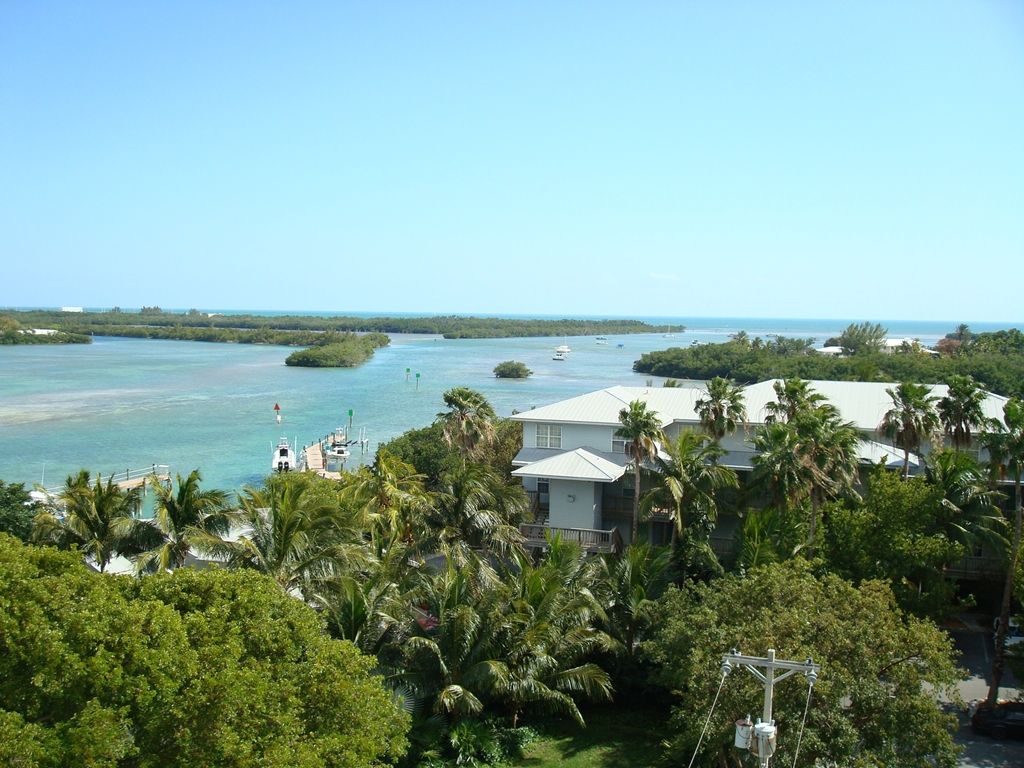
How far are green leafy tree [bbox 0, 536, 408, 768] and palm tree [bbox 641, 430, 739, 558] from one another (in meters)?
14.3

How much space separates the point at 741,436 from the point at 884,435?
513cm

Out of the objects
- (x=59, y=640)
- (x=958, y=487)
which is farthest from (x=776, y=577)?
(x=59, y=640)

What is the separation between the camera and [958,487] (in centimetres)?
2544

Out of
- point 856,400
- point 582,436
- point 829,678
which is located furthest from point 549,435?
point 829,678

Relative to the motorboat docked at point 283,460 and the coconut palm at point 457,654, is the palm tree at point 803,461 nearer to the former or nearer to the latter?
the coconut palm at point 457,654

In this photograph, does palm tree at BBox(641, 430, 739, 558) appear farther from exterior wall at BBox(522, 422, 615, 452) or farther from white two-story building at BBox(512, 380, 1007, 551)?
exterior wall at BBox(522, 422, 615, 452)

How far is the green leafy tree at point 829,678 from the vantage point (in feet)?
49.6

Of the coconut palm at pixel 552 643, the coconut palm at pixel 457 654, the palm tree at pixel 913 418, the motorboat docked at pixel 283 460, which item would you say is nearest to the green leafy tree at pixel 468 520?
the coconut palm at pixel 552 643

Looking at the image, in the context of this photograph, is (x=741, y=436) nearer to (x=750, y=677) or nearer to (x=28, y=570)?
(x=750, y=677)

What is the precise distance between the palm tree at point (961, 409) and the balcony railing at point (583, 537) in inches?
477

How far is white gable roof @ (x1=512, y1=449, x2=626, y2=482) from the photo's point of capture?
27.9m

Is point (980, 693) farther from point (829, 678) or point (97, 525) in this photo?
point (97, 525)

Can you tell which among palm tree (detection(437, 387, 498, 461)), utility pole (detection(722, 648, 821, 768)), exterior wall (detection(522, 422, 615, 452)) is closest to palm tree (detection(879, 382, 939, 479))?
exterior wall (detection(522, 422, 615, 452))

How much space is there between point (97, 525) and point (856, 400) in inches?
1117
